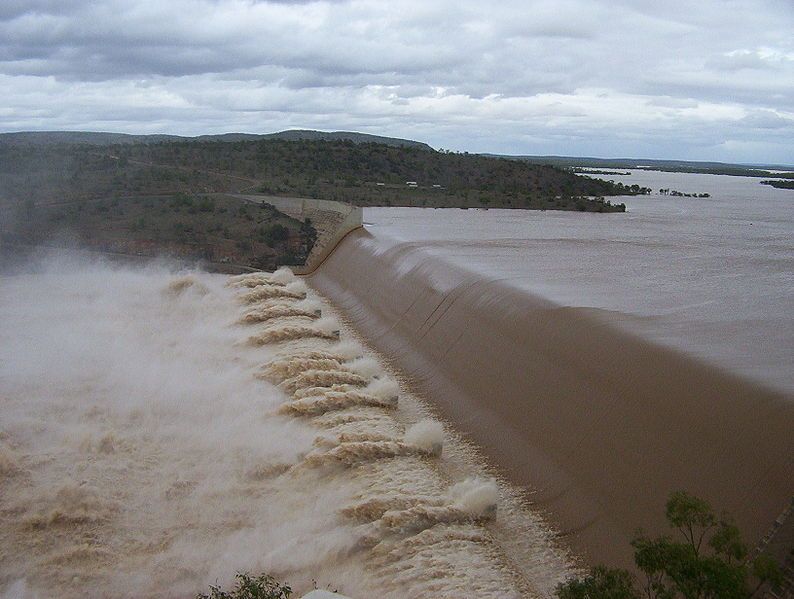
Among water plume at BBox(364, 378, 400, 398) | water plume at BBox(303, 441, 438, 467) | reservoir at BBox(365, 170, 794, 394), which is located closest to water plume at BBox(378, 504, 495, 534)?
water plume at BBox(303, 441, 438, 467)

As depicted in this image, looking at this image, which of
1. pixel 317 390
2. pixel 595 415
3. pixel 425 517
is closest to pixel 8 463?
pixel 317 390

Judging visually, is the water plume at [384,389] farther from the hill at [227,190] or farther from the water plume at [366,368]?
the hill at [227,190]

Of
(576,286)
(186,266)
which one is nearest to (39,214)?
(186,266)

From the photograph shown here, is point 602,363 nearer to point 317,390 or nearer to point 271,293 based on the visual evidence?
point 317,390

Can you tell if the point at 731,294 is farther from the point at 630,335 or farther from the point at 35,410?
the point at 35,410

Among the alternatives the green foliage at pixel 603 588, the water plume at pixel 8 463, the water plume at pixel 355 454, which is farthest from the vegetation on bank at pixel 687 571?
the water plume at pixel 8 463

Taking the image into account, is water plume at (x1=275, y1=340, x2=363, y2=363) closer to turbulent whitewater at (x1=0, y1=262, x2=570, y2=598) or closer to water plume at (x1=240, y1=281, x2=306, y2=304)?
turbulent whitewater at (x1=0, y1=262, x2=570, y2=598)
